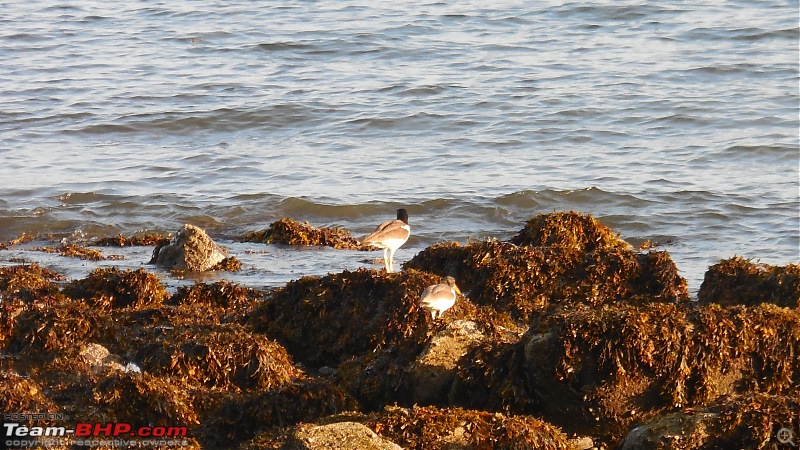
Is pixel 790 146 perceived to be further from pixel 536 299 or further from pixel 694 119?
pixel 536 299

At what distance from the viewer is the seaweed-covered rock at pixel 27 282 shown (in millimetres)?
7519

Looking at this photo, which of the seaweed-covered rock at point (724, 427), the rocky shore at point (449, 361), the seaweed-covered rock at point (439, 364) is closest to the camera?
the seaweed-covered rock at point (724, 427)

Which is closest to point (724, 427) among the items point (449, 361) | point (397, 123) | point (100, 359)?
point (449, 361)

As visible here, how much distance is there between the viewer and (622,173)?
13.8 metres

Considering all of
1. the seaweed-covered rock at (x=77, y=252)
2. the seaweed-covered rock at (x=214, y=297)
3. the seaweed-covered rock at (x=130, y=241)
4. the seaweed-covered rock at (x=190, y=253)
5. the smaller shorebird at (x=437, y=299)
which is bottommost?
the seaweed-covered rock at (x=130, y=241)

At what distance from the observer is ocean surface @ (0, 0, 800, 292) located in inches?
473

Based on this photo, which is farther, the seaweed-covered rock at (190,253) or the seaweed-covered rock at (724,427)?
the seaweed-covered rock at (190,253)

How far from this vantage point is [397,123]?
16359 mm

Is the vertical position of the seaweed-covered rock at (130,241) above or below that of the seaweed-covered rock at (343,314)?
below

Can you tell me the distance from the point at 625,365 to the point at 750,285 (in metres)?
2.50

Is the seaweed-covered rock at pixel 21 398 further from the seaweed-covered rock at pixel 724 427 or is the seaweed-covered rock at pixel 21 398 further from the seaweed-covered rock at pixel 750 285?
the seaweed-covered rock at pixel 750 285

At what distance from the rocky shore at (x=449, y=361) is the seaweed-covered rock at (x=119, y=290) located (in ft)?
0.31

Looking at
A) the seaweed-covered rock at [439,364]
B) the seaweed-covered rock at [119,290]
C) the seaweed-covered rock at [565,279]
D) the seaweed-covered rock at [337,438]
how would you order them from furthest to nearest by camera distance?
1. the seaweed-covered rock at [119,290]
2. the seaweed-covered rock at [565,279]
3. the seaweed-covered rock at [439,364]
4. the seaweed-covered rock at [337,438]

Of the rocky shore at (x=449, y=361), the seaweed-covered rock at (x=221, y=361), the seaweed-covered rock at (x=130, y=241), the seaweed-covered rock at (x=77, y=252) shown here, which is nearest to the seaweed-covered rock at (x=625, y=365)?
the rocky shore at (x=449, y=361)
